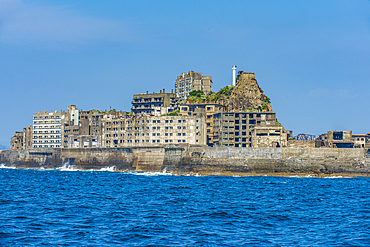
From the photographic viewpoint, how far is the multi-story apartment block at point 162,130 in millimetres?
149375

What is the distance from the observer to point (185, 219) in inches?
1713

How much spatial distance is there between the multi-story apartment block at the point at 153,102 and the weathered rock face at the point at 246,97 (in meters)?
26.4

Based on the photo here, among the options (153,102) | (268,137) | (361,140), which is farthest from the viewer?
(153,102)

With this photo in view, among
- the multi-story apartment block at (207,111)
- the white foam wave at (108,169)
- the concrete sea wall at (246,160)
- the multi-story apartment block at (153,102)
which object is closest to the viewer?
the concrete sea wall at (246,160)

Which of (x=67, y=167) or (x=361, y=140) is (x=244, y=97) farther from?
(x=67, y=167)

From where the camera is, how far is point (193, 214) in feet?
153

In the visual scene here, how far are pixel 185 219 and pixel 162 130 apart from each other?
107935mm

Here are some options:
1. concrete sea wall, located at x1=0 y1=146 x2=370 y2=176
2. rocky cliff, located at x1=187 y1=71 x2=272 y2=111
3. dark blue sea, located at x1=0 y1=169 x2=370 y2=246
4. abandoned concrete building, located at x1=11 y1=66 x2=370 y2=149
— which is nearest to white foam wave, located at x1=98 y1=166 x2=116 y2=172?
concrete sea wall, located at x1=0 y1=146 x2=370 y2=176

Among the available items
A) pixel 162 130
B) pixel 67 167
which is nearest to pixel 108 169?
pixel 67 167

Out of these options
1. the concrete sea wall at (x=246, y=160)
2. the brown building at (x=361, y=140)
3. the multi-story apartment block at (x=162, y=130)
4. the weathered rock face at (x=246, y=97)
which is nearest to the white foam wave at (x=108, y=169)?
the concrete sea wall at (x=246, y=160)

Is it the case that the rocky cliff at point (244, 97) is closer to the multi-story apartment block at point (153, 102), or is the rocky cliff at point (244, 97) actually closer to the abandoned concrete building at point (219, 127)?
the abandoned concrete building at point (219, 127)

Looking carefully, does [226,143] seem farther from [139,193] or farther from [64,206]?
[64,206]

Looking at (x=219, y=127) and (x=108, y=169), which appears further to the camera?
(x=219, y=127)

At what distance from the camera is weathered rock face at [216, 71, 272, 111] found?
548 feet
